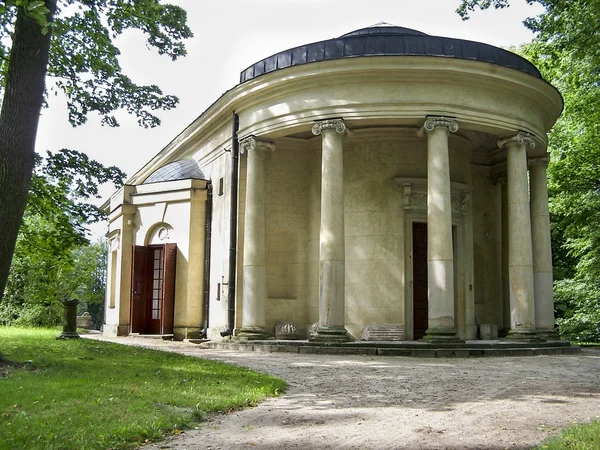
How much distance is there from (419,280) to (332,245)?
3.49 meters

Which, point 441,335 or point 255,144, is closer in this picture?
point 441,335

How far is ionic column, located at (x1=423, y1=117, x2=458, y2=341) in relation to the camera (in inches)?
558

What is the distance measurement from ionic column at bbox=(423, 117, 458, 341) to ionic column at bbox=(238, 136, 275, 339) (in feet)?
14.5

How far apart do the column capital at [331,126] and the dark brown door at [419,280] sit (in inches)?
145

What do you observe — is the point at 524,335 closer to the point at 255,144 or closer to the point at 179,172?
the point at 255,144

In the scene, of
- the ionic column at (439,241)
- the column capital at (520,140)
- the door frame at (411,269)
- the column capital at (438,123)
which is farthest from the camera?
the door frame at (411,269)

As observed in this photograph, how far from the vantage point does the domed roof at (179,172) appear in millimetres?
21297

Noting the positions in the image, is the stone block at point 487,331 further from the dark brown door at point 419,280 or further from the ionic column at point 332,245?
the ionic column at point 332,245

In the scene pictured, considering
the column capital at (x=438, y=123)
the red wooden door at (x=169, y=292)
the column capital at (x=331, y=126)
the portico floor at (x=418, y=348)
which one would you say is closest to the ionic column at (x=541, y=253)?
the portico floor at (x=418, y=348)

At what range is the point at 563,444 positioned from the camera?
508 centimetres

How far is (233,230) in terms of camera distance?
17719 millimetres

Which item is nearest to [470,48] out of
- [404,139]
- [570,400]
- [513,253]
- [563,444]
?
[404,139]

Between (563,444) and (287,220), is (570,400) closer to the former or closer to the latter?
(563,444)

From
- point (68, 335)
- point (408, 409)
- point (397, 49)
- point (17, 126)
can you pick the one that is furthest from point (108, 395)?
point (397, 49)
